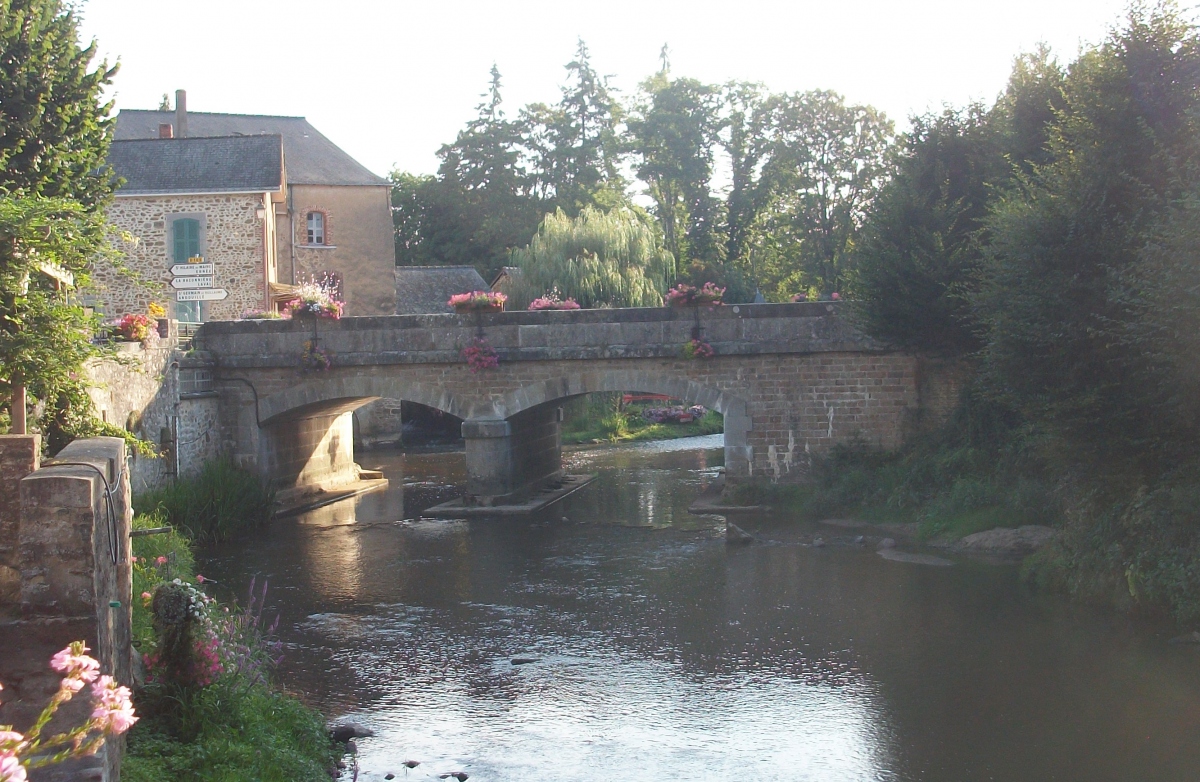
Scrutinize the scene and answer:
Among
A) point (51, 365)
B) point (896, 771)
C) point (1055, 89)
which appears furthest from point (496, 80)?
point (896, 771)

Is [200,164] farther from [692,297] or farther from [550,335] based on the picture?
[692,297]

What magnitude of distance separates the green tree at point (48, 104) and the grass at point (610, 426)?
1680cm

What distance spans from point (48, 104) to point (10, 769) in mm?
11424

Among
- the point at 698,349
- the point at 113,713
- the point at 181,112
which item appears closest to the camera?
the point at 113,713

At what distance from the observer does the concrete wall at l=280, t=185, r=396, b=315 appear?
2838 cm

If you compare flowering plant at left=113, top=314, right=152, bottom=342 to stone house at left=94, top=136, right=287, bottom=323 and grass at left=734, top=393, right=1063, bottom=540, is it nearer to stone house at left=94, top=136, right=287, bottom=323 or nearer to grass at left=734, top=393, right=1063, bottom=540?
grass at left=734, top=393, right=1063, bottom=540

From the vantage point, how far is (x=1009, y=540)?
12.5 meters

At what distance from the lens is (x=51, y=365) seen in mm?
8234

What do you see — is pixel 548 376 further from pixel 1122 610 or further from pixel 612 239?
pixel 612 239

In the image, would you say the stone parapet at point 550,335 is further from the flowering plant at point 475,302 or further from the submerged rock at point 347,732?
the submerged rock at point 347,732

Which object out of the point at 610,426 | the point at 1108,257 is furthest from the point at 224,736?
the point at 610,426

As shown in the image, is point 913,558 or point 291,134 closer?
point 913,558

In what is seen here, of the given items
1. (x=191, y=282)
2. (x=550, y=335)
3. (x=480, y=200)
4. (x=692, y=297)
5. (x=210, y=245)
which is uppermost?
(x=480, y=200)

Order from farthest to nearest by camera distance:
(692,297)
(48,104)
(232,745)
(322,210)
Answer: (322,210) < (692,297) < (48,104) < (232,745)
